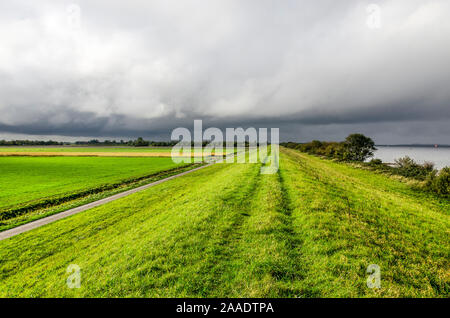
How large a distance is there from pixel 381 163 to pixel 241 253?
2383 inches

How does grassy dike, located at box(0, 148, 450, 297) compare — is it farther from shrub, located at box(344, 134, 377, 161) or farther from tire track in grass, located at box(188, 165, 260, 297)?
shrub, located at box(344, 134, 377, 161)

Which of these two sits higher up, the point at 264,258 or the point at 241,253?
the point at 264,258

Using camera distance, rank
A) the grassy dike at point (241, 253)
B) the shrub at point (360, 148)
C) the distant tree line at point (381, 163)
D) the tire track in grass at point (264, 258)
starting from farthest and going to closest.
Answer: the shrub at point (360, 148)
the distant tree line at point (381, 163)
the grassy dike at point (241, 253)
the tire track in grass at point (264, 258)

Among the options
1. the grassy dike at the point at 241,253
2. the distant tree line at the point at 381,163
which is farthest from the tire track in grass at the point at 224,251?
the distant tree line at the point at 381,163

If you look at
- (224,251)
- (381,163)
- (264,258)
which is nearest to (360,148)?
(381,163)

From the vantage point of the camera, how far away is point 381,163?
52.7 metres

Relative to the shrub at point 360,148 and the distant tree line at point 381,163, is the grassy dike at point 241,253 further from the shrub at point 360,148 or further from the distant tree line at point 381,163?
the shrub at point 360,148

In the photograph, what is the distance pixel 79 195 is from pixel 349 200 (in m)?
26.3

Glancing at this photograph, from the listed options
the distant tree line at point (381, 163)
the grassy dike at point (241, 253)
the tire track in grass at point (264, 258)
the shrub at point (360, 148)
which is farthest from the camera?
the shrub at point (360, 148)

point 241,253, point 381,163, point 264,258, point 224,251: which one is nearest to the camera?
point 264,258

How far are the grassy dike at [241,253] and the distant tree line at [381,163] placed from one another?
46.6 ft

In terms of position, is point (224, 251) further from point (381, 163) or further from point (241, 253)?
point (381, 163)

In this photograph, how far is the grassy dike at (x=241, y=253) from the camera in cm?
577
